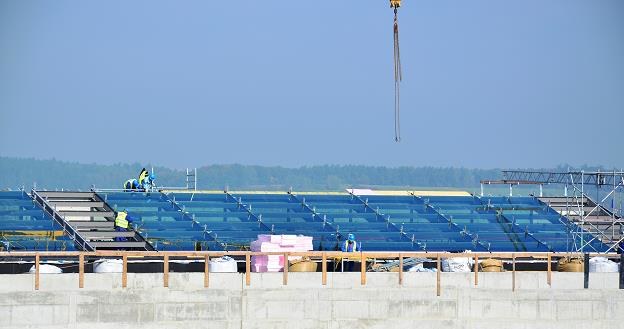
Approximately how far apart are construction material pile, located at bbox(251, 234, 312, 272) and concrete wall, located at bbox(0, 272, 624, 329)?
341 cm

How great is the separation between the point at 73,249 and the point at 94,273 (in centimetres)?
1020

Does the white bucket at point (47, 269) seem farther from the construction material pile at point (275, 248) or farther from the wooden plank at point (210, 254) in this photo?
the construction material pile at point (275, 248)

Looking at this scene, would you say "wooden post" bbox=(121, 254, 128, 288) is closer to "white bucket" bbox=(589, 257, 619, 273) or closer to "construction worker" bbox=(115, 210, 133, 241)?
"construction worker" bbox=(115, 210, 133, 241)

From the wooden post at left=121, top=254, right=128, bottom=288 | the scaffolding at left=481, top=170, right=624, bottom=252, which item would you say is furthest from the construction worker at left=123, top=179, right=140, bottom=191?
the wooden post at left=121, top=254, right=128, bottom=288

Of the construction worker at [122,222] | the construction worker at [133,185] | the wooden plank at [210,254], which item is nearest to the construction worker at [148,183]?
the construction worker at [133,185]

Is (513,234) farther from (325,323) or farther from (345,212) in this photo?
(325,323)

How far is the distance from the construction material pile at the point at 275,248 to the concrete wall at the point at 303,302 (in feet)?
11.2

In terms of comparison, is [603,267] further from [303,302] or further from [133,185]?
[133,185]

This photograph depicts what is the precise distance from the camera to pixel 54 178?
19838 cm

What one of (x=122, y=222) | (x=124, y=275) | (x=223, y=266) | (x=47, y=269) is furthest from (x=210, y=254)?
(x=122, y=222)

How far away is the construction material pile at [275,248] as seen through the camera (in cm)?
5303

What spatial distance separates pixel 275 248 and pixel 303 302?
6708 mm

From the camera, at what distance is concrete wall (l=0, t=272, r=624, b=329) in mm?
47000

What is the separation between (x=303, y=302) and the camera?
4872cm
